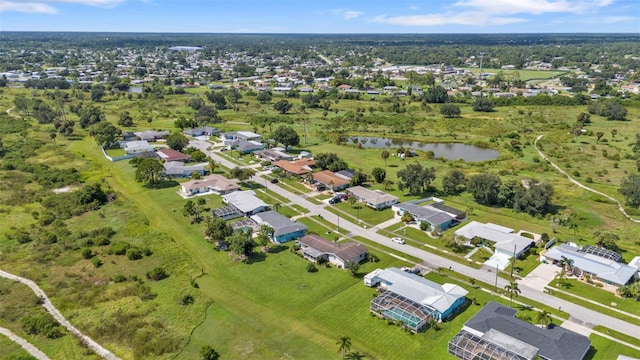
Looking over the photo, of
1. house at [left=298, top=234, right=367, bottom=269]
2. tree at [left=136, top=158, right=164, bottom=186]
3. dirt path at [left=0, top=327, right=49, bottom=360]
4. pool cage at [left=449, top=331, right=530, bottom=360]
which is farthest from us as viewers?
tree at [left=136, top=158, right=164, bottom=186]

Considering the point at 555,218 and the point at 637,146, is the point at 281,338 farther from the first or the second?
the point at 637,146

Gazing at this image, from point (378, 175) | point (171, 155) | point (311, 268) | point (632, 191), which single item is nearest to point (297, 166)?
point (378, 175)

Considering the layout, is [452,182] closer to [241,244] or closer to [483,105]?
[241,244]

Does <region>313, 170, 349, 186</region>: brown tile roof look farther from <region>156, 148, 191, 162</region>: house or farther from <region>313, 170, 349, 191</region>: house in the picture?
<region>156, 148, 191, 162</region>: house

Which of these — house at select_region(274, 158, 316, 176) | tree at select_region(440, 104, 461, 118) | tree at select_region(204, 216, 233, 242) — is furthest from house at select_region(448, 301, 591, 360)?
tree at select_region(440, 104, 461, 118)

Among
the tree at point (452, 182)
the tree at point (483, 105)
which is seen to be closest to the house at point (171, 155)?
the tree at point (452, 182)

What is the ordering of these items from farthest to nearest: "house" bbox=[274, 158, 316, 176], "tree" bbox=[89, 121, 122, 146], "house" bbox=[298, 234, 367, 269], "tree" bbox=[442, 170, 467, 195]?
"tree" bbox=[89, 121, 122, 146] → "house" bbox=[274, 158, 316, 176] → "tree" bbox=[442, 170, 467, 195] → "house" bbox=[298, 234, 367, 269]

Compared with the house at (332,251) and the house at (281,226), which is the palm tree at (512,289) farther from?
the house at (281,226)
